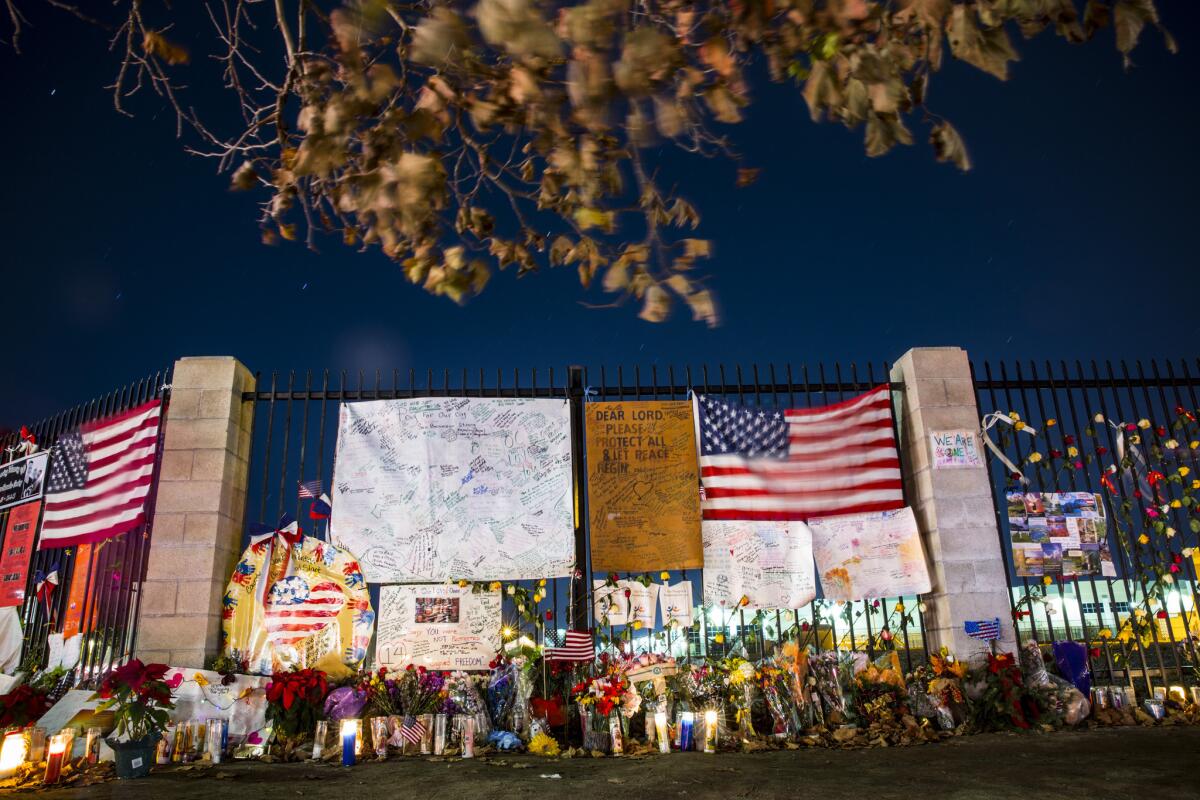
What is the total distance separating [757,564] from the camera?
790cm

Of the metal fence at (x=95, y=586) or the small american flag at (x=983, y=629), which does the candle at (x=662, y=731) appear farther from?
the metal fence at (x=95, y=586)

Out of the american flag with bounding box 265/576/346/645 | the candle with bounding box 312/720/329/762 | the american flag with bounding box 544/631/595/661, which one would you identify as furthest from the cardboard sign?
Result: the american flag with bounding box 544/631/595/661

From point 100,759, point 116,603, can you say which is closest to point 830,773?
point 100,759

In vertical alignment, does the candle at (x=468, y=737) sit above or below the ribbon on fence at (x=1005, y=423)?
below

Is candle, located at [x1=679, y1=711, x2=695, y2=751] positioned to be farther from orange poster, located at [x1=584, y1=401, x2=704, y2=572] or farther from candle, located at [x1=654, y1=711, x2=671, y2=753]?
orange poster, located at [x1=584, y1=401, x2=704, y2=572]

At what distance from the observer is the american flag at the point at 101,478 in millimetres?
7828

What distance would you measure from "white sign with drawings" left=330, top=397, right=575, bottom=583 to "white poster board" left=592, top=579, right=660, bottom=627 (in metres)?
0.45

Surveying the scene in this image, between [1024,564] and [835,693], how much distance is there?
255 cm

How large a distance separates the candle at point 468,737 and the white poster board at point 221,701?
1647 millimetres

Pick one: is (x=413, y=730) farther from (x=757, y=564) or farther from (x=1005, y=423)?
(x=1005, y=423)

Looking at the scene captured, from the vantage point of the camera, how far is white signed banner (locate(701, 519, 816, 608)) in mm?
7816

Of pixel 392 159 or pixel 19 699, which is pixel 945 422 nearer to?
pixel 392 159

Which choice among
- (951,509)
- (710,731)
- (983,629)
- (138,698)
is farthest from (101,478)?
(983,629)

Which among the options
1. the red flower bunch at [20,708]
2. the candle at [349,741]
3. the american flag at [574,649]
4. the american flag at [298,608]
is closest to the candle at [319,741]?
the candle at [349,741]
